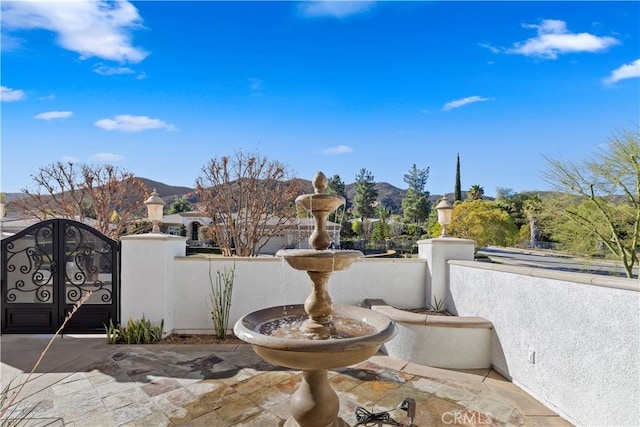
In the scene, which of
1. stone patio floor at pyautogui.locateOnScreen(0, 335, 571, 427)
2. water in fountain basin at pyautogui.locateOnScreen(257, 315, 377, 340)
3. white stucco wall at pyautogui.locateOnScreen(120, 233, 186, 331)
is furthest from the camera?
white stucco wall at pyautogui.locateOnScreen(120, 233, 186, 331)

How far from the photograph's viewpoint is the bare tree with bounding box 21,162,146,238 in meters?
15.8

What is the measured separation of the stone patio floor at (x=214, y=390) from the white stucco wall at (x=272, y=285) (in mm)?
994

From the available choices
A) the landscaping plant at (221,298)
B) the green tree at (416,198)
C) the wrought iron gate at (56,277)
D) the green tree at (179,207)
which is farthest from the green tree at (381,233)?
the wrought iron gate at (56,277)

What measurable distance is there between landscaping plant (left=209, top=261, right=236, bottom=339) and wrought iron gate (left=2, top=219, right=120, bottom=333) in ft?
5.18

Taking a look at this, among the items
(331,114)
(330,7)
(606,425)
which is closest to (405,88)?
(331,114)

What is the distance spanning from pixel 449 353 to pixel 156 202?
5308mm

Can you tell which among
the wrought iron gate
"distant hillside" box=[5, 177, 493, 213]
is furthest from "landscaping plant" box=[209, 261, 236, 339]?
"distant hillside" box=[5, 177, 493, 213]

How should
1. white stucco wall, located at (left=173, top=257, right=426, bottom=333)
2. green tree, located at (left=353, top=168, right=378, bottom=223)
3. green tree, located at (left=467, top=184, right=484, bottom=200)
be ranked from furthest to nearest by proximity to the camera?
green tree, located at (left=353, top=168, right=378, bottom=223), green tree, located at (left=467, top=184, right=484, bottom=200), white stucco wall, located at (left=173, top=257, right=426, bottom=333)

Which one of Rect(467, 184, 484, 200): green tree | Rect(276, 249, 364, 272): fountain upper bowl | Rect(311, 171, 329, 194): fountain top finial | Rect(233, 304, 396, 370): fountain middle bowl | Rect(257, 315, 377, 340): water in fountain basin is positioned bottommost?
Rect(257, 315, 377, 340): water in fountain basin

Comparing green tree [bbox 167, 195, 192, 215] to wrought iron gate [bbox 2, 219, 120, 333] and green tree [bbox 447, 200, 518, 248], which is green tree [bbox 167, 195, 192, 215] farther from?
wrought iron gate [bbox 2, 219, 120, 333]

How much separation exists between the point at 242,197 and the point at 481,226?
15289mm

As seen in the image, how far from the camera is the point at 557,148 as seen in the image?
11.7 m

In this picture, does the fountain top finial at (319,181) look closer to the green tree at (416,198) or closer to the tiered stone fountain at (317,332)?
the tiered stone fountain at (317,332)

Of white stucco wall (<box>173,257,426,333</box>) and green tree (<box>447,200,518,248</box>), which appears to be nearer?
white stucco wall (<box>173,257,426,333</box>)
